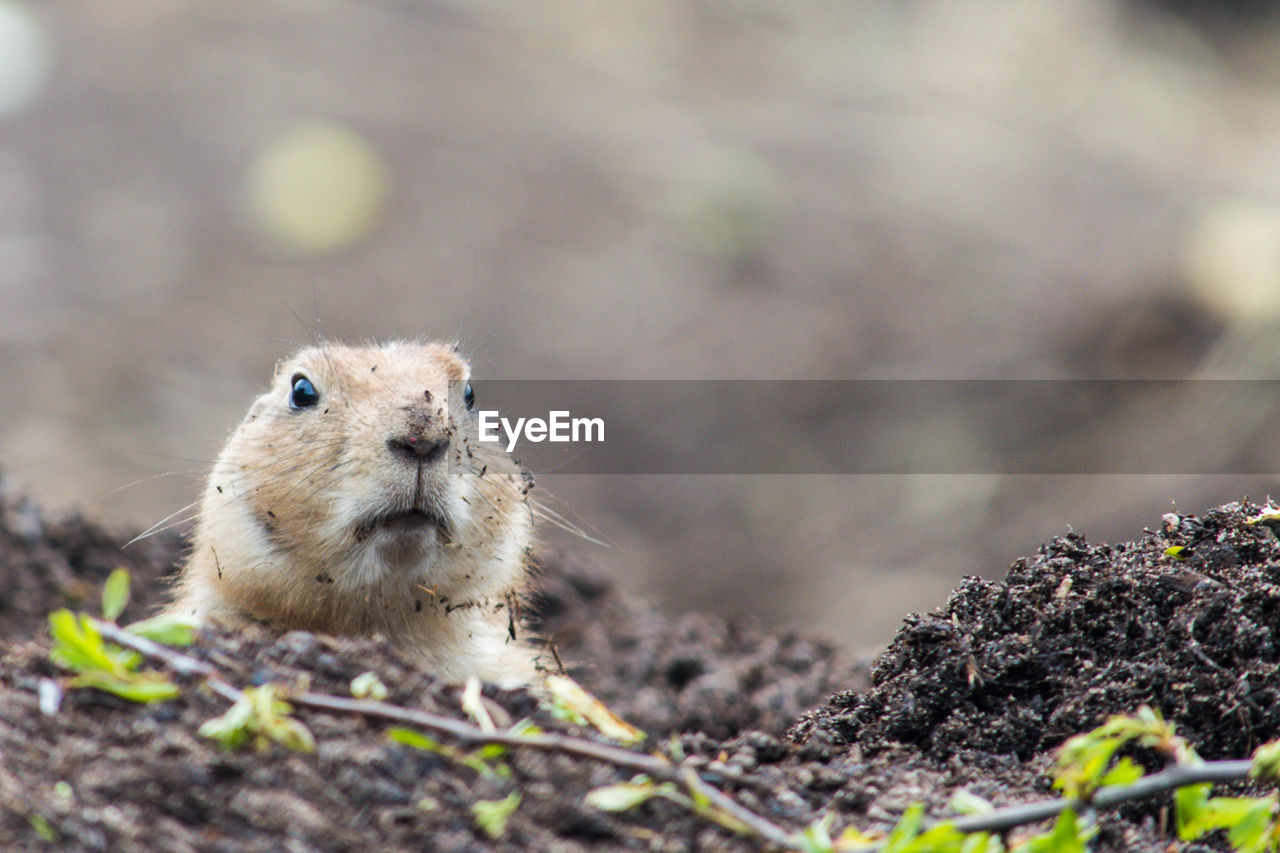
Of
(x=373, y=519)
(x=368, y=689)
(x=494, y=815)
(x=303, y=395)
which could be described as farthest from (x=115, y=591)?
(x=303, y=395)

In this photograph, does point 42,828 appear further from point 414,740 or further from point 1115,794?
point 1115,794

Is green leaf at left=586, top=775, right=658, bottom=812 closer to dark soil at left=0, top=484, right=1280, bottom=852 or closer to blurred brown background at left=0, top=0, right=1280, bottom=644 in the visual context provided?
dark soil at left=0, top=484, right=1280, bottom=852

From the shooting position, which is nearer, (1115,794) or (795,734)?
(1115,794)

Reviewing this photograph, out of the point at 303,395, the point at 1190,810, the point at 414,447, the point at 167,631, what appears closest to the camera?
the point at 1190,810

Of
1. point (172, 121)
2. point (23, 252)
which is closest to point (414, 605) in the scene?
point (23, 252)

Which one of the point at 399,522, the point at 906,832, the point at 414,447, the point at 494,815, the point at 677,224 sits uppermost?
the point at 677,224

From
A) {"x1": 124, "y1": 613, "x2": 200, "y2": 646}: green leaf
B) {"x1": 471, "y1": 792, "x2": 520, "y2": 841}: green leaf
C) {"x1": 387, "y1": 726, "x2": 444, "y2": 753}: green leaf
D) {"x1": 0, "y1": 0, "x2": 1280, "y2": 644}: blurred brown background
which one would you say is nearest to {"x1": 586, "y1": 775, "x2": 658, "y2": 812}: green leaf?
{"x1": 471, "y1": 792, "x2": 520, "y2": 841}: green leaf

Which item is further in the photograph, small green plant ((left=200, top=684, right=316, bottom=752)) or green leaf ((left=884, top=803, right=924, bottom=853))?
small green plant ((left=200, top=684, right=316, bottom=752))
